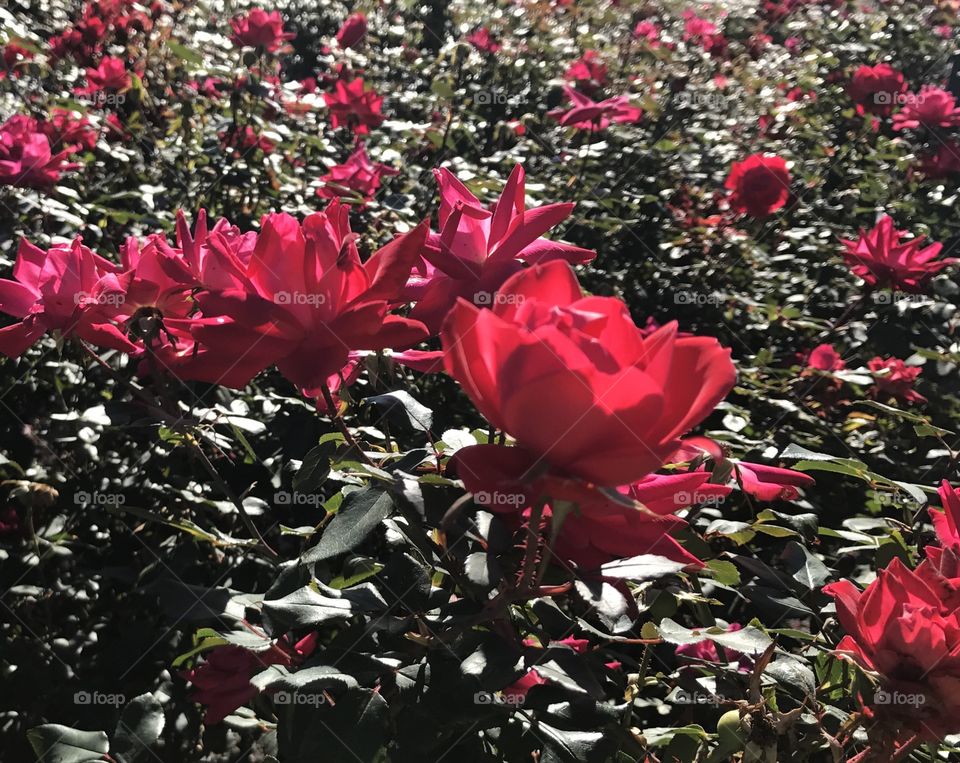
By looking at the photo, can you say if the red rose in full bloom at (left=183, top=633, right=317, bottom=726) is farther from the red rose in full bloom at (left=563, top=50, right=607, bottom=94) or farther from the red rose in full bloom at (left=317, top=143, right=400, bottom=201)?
the red rose in full bloom at (left=563, top=50, right=607, bottom=94)

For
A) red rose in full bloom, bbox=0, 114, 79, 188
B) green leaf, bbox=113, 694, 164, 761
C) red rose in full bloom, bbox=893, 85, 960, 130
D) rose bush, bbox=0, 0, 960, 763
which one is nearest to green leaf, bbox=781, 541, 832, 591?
rose bush, bbox=0, 0, 960, 763

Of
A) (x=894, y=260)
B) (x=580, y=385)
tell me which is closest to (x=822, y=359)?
(x=894, y=260)

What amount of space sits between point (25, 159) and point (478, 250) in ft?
5.39

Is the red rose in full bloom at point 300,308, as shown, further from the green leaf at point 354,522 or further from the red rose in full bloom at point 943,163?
the red rose in full bloom at point 943,163

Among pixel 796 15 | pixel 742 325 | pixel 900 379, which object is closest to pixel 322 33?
pixel 796 15

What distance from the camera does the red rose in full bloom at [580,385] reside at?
1.79ft

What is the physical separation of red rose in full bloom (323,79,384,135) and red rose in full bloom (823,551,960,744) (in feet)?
7.90

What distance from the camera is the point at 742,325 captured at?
2926 millimetres

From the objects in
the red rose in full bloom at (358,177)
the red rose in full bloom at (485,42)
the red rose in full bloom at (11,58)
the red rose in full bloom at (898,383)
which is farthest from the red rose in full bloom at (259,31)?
the red rose in full bloom at (898,383)

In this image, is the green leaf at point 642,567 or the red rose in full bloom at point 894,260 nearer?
the green leaf at point 642,567

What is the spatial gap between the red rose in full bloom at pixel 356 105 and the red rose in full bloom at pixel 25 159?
1.07 meters

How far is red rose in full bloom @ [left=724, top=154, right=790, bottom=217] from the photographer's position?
2.65 meters

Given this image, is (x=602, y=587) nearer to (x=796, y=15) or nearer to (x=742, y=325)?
(x=742, y=325)

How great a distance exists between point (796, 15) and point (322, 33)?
3.71 meters
